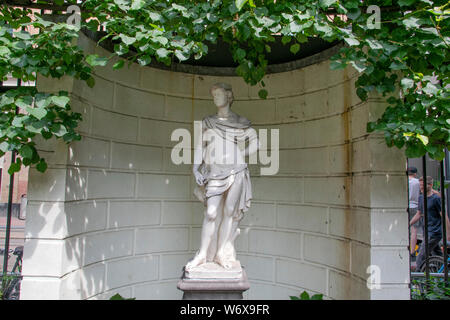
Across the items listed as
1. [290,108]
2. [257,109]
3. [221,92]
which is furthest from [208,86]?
[221,92]

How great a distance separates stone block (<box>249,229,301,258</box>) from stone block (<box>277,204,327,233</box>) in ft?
0.41

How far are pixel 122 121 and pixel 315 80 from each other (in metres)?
2.39

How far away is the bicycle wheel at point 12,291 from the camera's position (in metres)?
3.60

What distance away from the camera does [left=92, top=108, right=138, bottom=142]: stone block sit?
3.77 meters

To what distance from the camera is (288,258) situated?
Answer: 14.4 ft

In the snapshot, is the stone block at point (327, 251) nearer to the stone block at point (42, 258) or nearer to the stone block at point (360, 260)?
the stone block at point (360, 260)

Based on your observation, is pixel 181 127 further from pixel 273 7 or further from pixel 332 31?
pixel 332 31

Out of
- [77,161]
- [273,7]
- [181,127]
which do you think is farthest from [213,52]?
[77,161]

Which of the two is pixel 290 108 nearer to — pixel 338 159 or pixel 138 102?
pixel 338 159

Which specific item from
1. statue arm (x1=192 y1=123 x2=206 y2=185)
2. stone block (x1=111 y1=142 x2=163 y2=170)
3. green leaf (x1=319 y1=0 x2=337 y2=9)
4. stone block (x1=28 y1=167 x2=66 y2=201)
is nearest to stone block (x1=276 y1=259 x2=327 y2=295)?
statue arm (x1=192 y1=123 x2=206 y2=185)

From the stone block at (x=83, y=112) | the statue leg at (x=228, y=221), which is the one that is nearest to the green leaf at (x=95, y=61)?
the stone block at (x=83, y=112)

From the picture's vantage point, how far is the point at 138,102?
432 centimetres

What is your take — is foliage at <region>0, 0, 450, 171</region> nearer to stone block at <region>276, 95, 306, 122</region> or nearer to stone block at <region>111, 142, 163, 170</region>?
stone block at <region>111, 142, 163, 170</region>

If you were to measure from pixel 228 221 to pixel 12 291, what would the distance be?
2458 mm
